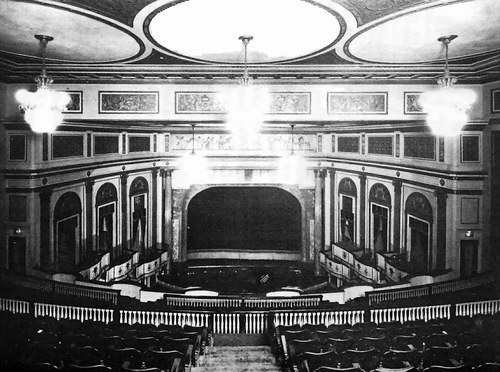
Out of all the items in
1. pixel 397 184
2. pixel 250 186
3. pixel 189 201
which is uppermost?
pixel 397 184

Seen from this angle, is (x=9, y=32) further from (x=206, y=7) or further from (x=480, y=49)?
(x=480, y=49)

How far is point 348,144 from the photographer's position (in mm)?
17984

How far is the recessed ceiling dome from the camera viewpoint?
630cm

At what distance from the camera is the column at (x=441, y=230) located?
42.7 ft

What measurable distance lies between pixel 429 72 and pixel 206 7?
6.23 m

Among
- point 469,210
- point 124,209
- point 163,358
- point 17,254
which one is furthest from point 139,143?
point 163,358

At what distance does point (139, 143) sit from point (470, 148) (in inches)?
460

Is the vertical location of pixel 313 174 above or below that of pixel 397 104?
below

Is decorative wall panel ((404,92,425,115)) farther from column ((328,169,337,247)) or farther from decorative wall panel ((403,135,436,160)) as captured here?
column ((328,169,337,247))

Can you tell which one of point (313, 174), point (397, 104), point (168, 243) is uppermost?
point (397, 104)

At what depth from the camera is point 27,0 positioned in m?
5.99

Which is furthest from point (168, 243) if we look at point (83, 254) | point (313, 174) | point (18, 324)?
point (18, 324)

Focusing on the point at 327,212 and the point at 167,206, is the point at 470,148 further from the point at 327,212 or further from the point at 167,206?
the point at 167,206

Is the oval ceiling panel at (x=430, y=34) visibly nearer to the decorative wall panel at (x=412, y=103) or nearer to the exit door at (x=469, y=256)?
the decorative wall panel at (x=412, y=103)
